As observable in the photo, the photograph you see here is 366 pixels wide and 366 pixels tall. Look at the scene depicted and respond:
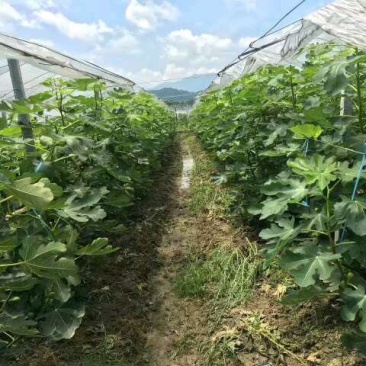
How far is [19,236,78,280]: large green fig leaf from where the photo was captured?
1778mm

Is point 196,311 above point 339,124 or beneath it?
beneath

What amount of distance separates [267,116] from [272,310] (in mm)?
1903

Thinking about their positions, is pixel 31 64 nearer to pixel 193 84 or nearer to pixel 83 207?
pixel 83 207

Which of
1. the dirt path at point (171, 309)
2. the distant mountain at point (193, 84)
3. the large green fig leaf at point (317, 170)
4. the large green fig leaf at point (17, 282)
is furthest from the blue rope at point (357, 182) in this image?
the distant mountain at point (193, 84)

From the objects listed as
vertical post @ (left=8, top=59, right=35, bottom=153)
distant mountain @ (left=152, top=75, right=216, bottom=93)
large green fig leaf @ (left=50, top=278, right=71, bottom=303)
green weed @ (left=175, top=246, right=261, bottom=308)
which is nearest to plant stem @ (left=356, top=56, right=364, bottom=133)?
green weed @ (left=175, top=246, right=261, bottom=308)

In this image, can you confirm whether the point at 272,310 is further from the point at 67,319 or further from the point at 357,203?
the point at 67,319

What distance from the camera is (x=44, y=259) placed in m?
1.79

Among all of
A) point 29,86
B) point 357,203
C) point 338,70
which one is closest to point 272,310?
point 357,203

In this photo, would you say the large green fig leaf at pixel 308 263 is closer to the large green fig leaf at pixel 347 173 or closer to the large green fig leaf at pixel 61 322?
the large green fig leaf at pixel 347 173

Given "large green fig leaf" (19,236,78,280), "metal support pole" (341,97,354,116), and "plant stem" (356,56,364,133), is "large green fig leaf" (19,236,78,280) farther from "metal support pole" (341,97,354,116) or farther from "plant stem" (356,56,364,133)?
"metal support pole" (341,97,354,116)

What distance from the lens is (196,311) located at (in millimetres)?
2893

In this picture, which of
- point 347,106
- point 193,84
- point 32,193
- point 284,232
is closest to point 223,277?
point 284,232

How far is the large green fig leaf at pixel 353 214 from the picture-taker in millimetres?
1949

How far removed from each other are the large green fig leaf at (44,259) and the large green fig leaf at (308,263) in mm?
1010
